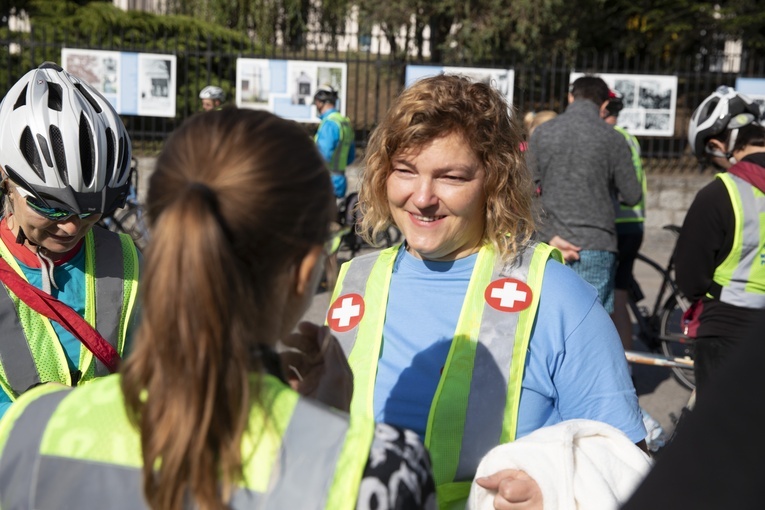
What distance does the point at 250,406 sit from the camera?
4.25 feet

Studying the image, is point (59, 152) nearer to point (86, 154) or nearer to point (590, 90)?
point (86, 154)

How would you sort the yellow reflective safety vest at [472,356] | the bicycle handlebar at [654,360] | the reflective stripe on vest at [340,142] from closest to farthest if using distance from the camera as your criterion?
the yellow reflective safety vest at [472,356] < the bicycle handlebar at [654,360] < the reflective stripe on vest at [340,142]

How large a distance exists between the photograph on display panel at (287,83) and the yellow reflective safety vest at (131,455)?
12.0 meters

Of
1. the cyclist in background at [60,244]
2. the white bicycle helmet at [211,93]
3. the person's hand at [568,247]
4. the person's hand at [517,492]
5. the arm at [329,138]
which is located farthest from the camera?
the white bicycle helmet at [211,93]

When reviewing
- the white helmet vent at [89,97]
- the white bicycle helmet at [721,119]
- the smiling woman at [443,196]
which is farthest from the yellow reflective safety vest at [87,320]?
the white bicycle helmet at [721,119]

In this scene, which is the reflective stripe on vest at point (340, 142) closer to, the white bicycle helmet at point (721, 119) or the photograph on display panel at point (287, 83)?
the photograph on display panel at point (287, 83)

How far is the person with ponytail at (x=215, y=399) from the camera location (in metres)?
1.25

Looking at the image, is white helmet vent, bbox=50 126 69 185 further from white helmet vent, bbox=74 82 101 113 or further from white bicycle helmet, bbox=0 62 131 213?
white helmet vent, bbox=74 82 101 113

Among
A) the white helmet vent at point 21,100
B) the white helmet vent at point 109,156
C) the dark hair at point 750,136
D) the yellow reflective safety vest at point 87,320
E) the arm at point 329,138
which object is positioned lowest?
the yellow reflective safety vest at point 87,320

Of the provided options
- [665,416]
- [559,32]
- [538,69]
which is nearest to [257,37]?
[559,32]

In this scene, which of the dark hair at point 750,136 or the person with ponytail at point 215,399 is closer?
the person with ponytail at point 215,399

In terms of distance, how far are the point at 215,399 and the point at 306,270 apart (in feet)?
0.88

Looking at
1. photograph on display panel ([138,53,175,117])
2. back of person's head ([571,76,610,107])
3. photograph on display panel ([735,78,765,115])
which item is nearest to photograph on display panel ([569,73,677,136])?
photograph on display panel ([735,78,765,115])

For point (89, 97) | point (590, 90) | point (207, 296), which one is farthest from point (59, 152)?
point (590, 90)
